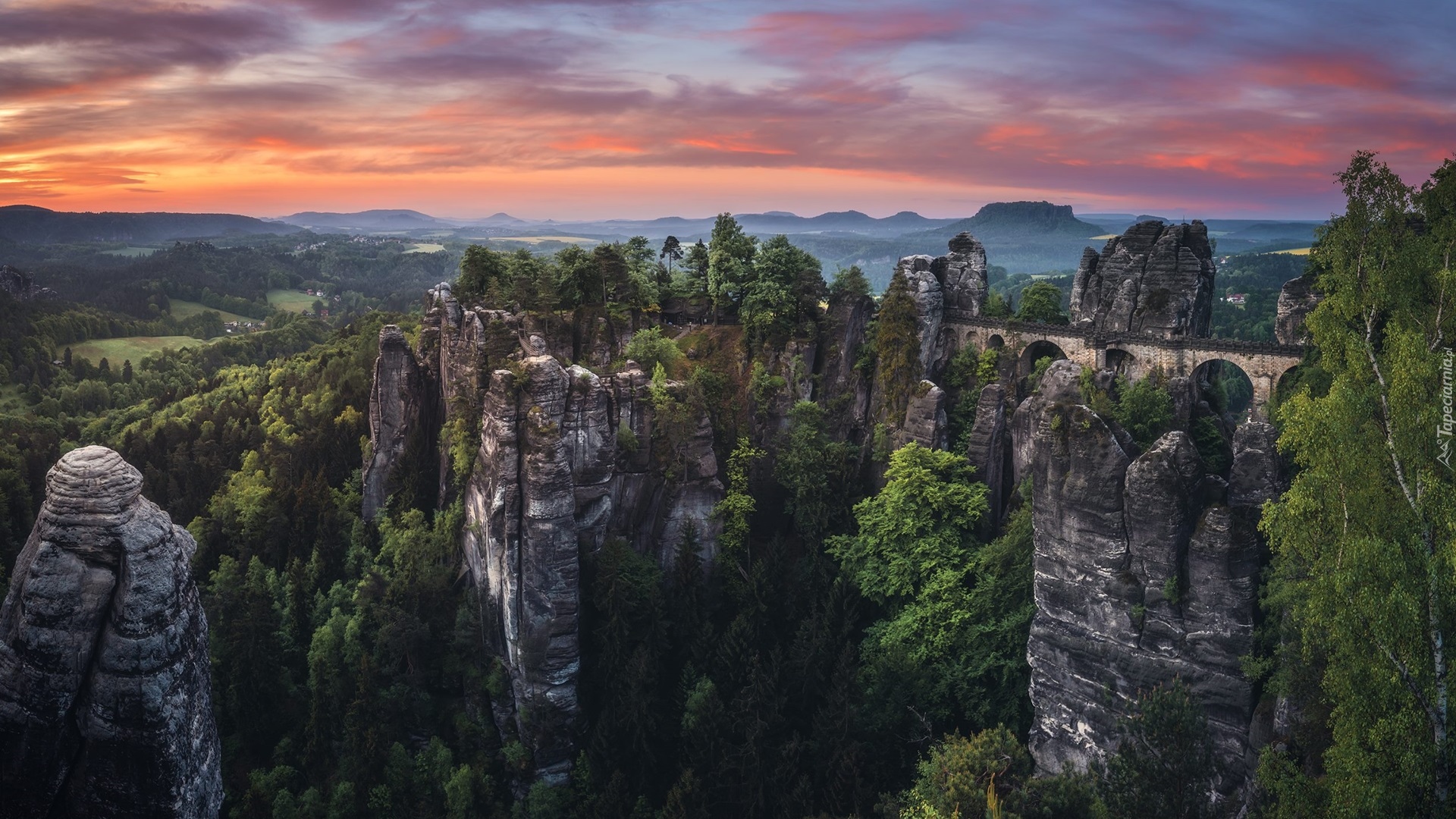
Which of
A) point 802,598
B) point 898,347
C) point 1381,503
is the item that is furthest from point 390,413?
point 1381,503

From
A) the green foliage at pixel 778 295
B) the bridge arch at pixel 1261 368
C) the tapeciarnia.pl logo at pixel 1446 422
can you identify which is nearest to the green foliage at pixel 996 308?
the green foliage at pixel 778 295

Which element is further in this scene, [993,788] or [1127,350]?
[1127,350]

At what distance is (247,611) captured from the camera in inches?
1663

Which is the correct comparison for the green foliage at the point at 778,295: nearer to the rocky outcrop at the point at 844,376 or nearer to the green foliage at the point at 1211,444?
the rocky outcrop at the point at 844,376

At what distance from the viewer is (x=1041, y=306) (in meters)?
57.8

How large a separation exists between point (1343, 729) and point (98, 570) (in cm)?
2479

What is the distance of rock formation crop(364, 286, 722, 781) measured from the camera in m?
A: 37.2

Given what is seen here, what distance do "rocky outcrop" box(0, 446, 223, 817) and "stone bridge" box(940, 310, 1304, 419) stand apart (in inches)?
1911

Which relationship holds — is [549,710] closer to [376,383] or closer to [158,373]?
[376,383]

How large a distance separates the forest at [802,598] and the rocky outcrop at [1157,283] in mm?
5314

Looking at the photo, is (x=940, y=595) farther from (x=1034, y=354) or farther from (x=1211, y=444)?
(x=1034, y=354)

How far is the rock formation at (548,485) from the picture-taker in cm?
3725

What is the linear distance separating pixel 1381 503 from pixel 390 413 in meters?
48.4

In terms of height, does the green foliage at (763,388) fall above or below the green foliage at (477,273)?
below
